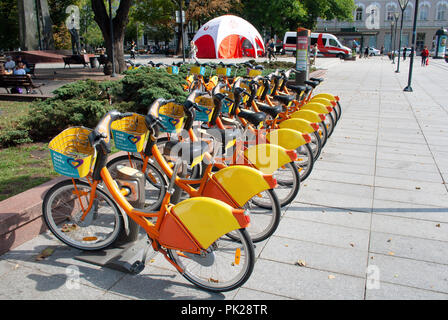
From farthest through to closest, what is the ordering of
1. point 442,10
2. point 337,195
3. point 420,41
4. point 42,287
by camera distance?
1. point 420,41
2. point 442,10
3. point 337,195
4. point 42,287

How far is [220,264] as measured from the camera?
310cm

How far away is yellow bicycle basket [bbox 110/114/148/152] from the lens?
3631 millimetres

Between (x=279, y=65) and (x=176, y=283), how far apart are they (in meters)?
18.9

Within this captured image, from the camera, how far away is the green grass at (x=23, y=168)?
449 cm

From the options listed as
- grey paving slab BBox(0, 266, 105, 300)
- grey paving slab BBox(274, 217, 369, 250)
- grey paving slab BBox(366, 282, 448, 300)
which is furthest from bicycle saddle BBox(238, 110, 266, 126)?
grey paving slab BBox(0, 266, 105, 300)

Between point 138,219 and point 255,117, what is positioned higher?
point 255,117

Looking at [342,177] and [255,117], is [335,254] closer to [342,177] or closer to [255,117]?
[255,117]

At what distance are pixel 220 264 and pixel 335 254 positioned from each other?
1017 millimetres

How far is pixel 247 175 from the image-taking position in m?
3.17

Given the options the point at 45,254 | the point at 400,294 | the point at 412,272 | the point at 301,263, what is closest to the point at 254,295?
the point at 301,263

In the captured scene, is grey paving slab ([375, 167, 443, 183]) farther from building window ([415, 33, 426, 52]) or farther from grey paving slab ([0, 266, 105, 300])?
building window ([415, 33, 426, 52])

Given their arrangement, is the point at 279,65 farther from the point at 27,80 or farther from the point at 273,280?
the point at 273,280

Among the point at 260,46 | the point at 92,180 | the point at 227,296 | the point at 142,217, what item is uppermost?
the point at 260,46
